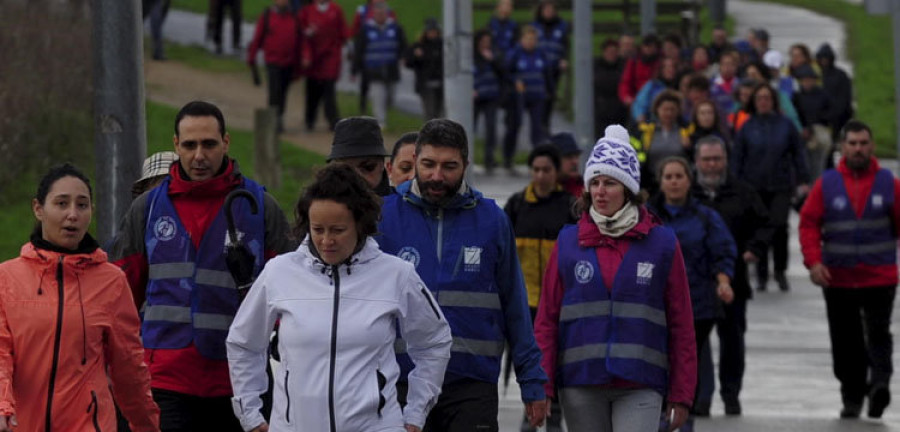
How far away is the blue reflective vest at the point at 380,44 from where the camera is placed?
27.3 metres

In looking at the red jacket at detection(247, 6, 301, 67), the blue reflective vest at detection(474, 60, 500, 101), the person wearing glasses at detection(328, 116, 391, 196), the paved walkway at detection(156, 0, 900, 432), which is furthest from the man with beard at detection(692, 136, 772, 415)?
the red jacket at detection(247, 6, 301, 67)

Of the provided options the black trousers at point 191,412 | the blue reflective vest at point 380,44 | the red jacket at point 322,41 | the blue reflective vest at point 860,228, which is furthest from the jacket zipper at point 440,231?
the blue reflective vest at point 380,44

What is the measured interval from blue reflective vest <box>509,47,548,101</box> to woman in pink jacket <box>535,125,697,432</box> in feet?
56.0

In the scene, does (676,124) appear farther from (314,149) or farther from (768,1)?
(768,1)

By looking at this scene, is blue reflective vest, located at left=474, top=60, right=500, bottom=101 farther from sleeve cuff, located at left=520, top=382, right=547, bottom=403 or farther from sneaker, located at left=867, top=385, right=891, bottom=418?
sleeve cuff, located at left=520, top=382, right=547, bottom=403

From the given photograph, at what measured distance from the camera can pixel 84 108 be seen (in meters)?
21.1

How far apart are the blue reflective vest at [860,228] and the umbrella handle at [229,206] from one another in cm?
601

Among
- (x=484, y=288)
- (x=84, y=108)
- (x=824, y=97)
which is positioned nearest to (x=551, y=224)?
(x=484, y=288)

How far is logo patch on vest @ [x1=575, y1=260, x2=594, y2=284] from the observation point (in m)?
8.63

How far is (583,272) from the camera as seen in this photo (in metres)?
8.64

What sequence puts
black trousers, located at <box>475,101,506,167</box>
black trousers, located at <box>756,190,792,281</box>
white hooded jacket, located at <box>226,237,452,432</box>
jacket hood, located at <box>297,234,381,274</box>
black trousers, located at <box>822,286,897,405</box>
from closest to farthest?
white hooded jacket, located at <box>226,237,452,432</box> < jacket hood, located at <box>297,234,381,274</box> < black trousers, located at <box>822,286,897,405</box> < black trousers, located at <box>756,190,792,281</box> < black trousers, located at <box>475,101,506,167</box>

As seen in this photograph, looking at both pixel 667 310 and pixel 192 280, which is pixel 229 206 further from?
pixel 667 310

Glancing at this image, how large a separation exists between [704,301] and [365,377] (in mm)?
5828

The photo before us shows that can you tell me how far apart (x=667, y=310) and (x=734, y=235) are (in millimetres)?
5077
